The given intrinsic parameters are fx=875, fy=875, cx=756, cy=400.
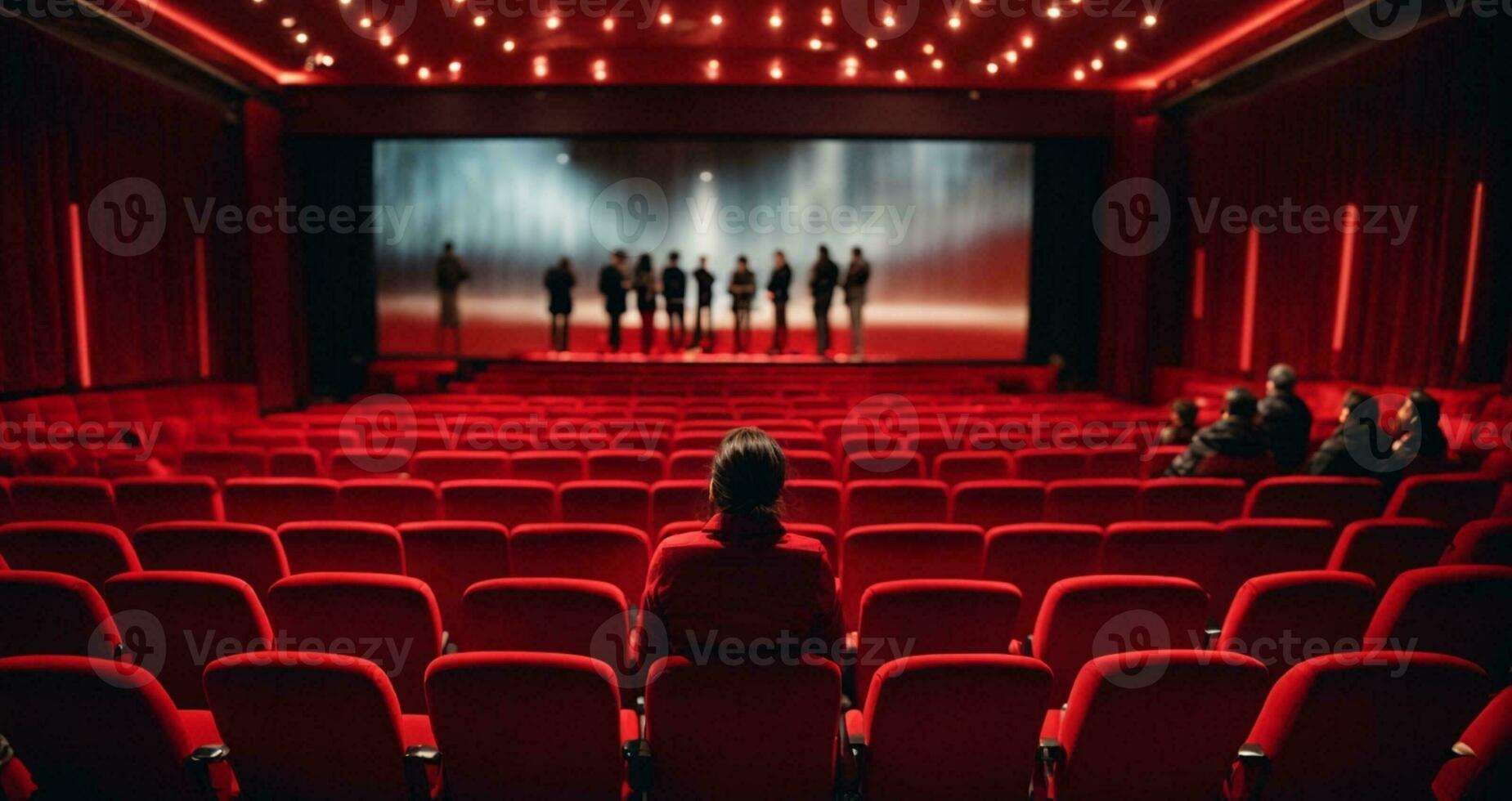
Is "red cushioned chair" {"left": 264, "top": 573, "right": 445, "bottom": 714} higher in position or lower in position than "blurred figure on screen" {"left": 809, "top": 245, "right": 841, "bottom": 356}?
lower

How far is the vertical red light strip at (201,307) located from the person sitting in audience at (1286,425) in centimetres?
1075

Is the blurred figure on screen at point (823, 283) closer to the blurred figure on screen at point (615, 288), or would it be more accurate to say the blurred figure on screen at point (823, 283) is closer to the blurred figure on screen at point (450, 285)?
the blurred figure on screen at point (615, 288)

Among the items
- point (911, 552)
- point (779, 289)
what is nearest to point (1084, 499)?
point (911, 552)

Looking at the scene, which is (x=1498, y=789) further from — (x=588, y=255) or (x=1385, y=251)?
(x=588, y=255)

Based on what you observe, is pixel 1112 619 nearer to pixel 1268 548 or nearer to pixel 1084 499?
pixel 1268 548

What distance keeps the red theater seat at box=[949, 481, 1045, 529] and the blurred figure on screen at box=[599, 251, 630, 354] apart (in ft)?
32.4

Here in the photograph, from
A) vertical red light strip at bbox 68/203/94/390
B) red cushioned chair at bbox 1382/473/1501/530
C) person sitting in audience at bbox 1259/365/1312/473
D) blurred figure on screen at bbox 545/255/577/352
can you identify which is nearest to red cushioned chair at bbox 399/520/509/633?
red cushioned chair at bbox 1382/473/1501/530

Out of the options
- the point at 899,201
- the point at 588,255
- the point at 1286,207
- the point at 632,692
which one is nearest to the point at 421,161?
the point at 588,255

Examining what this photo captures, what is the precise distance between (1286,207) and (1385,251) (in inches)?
59.6

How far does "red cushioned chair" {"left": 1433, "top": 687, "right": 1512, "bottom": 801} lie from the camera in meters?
1.68

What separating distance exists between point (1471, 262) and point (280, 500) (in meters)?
8.65

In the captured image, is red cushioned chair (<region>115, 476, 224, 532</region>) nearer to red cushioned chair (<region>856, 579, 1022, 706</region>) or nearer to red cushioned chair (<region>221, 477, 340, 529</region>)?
red cushioned chair (<region>221, 477, 340, 529</region>)

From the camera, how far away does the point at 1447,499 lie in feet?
12.1

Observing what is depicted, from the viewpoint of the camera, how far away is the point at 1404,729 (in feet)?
5.73
